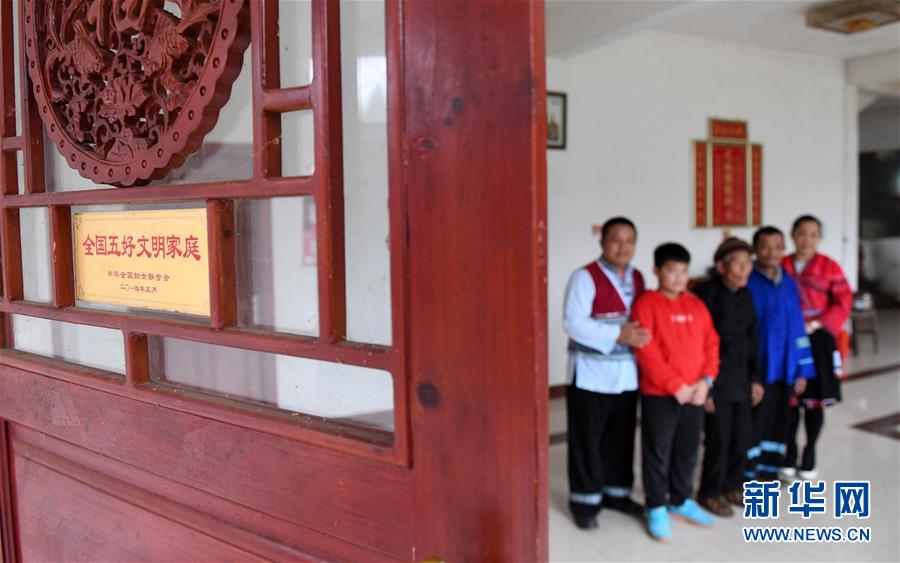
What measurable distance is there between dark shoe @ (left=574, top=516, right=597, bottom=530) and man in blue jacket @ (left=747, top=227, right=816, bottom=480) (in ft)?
2.52

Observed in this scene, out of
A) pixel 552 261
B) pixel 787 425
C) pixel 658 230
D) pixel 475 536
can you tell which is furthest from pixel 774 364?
pixel 475 536

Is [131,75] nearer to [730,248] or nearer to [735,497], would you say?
[730,248]

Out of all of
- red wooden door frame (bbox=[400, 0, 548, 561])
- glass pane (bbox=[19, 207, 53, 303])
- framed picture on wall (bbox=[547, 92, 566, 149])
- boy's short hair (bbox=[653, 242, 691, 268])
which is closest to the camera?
red wooden door frame (bbox=[400, 0, 548, 561])

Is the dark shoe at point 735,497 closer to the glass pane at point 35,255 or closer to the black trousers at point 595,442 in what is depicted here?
the black trousers at point 595,442

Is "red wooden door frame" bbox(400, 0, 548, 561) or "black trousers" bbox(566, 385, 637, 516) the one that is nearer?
"red wooden door frame" bbox(400, 0, 548, 561)

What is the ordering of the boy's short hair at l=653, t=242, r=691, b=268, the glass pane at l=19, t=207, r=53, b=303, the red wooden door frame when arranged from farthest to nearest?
the boy's short hair at l=653, t=242, r=691, b=268 < the glass pane at l=19, t=207, r=53, b=303 < the red wooden door frame

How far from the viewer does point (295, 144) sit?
0.79 m

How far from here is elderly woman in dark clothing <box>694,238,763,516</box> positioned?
104 inches

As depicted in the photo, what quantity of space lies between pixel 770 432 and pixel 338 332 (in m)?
2.75

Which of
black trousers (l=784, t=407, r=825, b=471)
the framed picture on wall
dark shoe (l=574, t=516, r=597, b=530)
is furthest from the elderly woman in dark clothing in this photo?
A: the framed picture on wall

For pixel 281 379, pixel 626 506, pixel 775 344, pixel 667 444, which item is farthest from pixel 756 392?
pixel 281 379

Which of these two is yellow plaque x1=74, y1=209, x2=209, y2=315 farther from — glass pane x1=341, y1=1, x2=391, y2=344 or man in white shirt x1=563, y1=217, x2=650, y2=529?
man in white shirt x1=563, y1=217, x2=650, y2=529

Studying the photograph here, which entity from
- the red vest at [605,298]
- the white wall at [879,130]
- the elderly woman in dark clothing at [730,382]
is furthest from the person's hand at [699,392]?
the white wall at [879,130]

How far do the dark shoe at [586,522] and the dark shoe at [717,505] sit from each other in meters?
0.49
